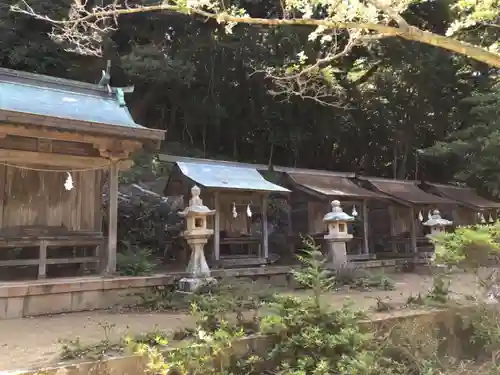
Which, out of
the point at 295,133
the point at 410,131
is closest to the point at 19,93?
the point at 295,133

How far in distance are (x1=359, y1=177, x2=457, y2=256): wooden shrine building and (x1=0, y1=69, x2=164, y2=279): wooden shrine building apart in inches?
352

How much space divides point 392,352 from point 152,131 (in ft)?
18.2

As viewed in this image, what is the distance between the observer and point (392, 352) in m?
5.33

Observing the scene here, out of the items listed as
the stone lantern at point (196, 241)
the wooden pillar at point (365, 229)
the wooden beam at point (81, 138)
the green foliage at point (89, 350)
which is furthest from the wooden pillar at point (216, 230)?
the green foliage at point (89, 350)

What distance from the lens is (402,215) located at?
50.8 feet

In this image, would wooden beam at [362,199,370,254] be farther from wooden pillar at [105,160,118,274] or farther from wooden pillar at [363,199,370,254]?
wooden pillar at [105,160,118,274]

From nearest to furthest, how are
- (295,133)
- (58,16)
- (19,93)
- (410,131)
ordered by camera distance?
(19,93) < (58,16) < (295,133) < (410,131)

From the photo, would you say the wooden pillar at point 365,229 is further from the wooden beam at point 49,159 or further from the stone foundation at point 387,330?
the wooden beam at point 49,159

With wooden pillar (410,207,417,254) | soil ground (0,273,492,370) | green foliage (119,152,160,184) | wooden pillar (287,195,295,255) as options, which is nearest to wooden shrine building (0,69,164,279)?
soil ground (0,273,492,370)

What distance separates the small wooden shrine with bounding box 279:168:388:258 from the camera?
13.3m

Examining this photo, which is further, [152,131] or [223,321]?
[152,131]

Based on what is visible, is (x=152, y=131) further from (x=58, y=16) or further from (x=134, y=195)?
(x=58, y=16)

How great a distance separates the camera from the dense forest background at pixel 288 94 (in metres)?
15.1

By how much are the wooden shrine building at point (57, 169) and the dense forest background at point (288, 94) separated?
5056mm
